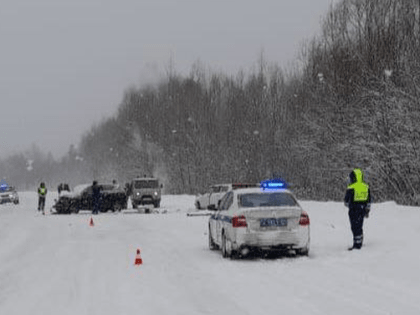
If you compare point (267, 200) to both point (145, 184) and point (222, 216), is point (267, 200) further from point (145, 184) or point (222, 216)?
point (145, 184)

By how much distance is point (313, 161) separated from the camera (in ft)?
→ 157

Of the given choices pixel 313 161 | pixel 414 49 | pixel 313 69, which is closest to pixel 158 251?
pixel 414 49

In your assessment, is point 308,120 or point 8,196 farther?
point 8,196

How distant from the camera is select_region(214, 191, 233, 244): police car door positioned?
15.4 metres

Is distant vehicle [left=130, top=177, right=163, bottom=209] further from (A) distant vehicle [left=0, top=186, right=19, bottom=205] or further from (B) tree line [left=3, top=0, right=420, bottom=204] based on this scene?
(A) distant vehicle [left=0, top=186, right=19, bottom=205]

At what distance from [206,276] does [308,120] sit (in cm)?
3303

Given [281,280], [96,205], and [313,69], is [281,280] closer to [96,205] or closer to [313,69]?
[96,205]

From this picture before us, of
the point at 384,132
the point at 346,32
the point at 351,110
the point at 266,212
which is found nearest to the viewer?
the point at 266,212

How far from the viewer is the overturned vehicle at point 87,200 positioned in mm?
38188

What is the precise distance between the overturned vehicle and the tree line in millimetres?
12406

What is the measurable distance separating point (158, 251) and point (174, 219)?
A: 1422cm

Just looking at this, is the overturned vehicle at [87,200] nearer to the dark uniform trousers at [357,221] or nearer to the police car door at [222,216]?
the police car door at [222,216]

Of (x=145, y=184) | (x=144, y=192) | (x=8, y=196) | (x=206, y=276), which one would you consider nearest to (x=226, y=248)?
(x=206, y=276)

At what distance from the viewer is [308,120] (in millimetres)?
44219
